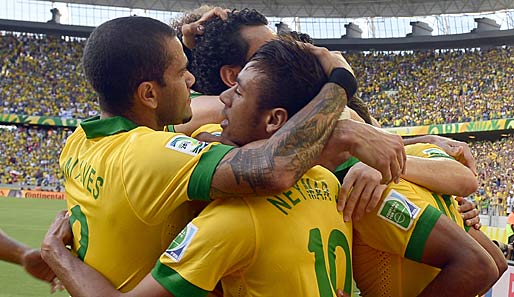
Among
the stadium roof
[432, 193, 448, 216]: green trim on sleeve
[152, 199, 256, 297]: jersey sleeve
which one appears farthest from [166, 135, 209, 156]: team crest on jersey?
the stadium roof

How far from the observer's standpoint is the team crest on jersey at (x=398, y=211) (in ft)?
7.47

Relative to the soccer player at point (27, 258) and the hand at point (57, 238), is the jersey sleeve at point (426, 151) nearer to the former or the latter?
the hand at point (57, 238)

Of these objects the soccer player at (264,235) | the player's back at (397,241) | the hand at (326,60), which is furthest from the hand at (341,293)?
the hand at (326,60)

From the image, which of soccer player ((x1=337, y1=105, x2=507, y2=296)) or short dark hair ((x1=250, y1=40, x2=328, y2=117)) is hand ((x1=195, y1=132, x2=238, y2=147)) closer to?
short dark hair ((x1=250, y1=40, x2=328, y2=117))

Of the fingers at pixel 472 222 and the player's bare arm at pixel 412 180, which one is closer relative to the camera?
the player's bare arm at pixel 412 180

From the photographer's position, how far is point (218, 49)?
326 centimetres

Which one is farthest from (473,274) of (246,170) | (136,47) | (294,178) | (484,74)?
(484,74)

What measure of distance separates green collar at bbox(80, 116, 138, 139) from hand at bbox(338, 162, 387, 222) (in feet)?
2.62

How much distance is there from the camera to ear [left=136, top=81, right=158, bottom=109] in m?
2.36

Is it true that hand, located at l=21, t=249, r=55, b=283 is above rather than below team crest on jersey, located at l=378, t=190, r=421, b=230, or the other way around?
below

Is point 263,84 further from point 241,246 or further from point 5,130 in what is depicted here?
point 5,130

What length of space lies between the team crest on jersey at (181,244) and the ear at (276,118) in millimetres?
469

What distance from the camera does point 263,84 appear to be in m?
2.21

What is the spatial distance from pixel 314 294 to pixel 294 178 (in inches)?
14.6
